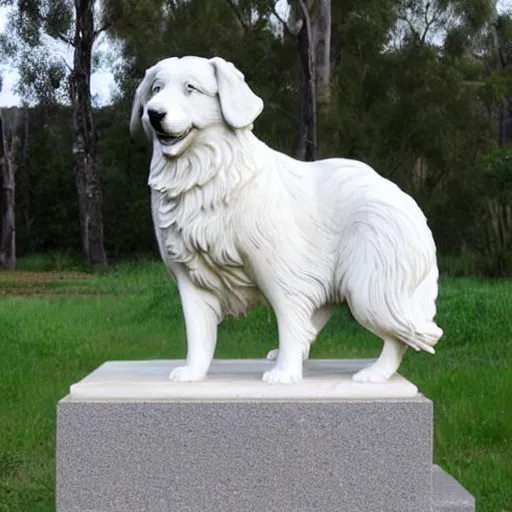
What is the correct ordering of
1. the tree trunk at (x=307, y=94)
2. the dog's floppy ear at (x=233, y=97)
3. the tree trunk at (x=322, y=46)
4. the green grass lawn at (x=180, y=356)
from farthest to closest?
the tree trunk at (x=322, y=46), the tree trunk at (x=307, y=94), the green grass lawn at (x=180, y=356), the dog's floppy ear at (x=233, y=97)

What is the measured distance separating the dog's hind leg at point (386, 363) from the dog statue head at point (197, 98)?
87cm

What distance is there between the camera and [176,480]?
104 inches

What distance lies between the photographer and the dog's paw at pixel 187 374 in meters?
2.81

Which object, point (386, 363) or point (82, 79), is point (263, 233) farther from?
point (82, 79)

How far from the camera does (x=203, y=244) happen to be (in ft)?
9.14

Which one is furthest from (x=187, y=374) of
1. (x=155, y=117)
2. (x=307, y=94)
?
(x=307, y=94)

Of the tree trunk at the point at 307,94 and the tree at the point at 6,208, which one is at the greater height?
the tree trunk at the point at 307,94

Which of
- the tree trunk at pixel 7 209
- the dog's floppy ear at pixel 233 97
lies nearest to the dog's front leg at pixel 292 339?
the dog's floppy ear at pixel 233 97

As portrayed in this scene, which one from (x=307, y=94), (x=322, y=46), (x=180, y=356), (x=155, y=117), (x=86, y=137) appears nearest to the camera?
(x=155, y=117)

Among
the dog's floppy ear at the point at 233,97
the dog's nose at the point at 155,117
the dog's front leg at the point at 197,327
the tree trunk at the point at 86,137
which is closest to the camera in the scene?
the dog's nose at the point at 155,117

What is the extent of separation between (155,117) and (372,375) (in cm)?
108

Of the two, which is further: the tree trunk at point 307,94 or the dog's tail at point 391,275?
the tree trunk at point 307,94

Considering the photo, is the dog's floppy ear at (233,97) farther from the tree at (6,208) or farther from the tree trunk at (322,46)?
the tree at (6,208)

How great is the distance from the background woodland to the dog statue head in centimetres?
1135
